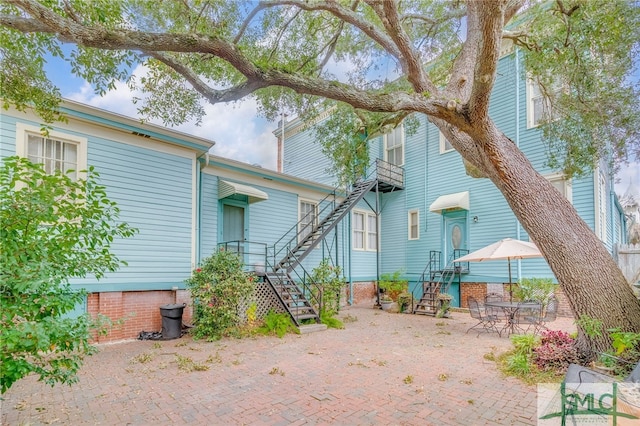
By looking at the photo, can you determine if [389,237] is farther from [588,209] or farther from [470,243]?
[588,209]

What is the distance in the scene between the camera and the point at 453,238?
43.8 feet

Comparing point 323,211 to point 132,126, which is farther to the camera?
point 323,211

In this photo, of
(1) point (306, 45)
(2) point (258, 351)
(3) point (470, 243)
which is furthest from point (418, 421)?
(3) point (470, 243)

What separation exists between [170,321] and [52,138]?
460 centimetres

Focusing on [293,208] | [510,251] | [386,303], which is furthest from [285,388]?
[386,303]

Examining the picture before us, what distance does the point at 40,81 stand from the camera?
5746 mm

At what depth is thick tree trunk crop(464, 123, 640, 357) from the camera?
15.7 ft

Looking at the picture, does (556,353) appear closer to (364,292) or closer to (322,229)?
(322,229)

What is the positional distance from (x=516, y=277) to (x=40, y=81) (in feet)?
43.4

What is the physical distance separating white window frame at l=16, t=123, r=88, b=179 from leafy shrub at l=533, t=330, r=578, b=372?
338 inches

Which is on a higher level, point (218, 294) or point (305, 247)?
point (305, 247)

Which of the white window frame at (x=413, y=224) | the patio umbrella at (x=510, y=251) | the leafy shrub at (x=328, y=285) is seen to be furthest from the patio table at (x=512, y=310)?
the white window frame at (x=413, y=224)

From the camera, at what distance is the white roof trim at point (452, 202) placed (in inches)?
488

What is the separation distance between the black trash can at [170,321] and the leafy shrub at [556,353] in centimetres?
706
